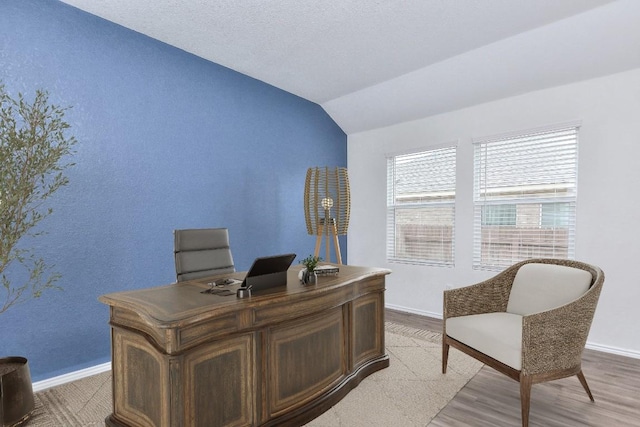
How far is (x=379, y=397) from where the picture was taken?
8.06 feet

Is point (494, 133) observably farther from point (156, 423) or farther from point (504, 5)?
point (156, 423)

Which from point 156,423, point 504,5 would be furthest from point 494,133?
point 156,423

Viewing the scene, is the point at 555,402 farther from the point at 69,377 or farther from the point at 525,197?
the point at 69,377

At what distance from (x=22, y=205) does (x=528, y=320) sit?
321 cm

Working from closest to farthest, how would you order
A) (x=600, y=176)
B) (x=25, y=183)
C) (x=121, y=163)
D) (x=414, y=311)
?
1. (x=25, y=183)
2. (x=121, y=163)
3. (x=600, y=176)
4. (x=414, y=311)

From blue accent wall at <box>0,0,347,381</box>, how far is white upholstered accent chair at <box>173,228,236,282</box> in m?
0.72

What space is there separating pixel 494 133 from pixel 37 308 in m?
4.64

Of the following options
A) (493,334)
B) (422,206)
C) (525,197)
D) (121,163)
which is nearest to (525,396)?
(493,334)

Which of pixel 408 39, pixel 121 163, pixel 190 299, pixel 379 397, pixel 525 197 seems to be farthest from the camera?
pixel 525 197

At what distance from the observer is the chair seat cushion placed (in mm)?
2156

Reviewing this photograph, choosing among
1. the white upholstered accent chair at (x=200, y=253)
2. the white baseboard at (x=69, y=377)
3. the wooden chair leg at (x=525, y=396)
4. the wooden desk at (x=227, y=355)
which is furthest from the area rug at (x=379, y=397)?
the white upholstered accent chair at (x=200, y=253)

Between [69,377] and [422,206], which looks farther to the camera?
[422,206]

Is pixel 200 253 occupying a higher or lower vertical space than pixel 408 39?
lower

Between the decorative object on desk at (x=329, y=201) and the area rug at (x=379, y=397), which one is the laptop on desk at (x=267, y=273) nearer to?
the area rug at (x=379, y=397)
